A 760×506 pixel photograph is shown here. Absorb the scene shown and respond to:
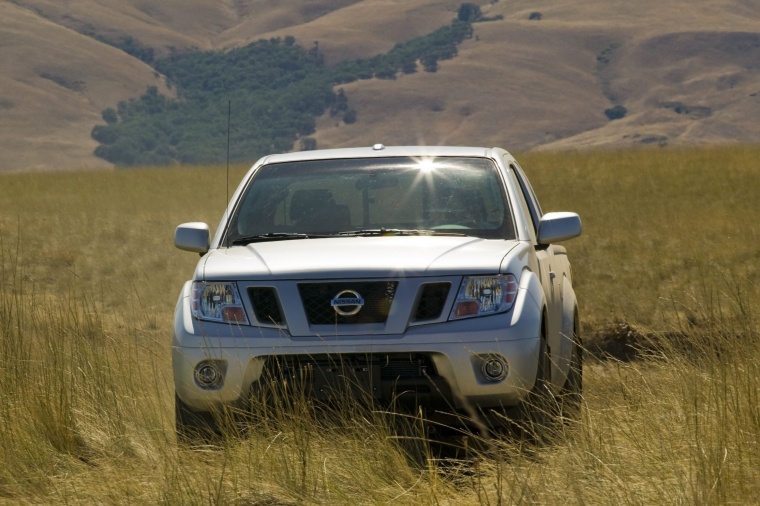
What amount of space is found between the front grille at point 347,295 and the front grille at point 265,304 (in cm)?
12

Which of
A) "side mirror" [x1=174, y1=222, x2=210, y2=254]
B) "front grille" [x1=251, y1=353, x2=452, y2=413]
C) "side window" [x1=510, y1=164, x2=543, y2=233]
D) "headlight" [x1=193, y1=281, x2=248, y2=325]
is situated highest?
"side window" [x1=510, y1=164, x2=543, y2=233]

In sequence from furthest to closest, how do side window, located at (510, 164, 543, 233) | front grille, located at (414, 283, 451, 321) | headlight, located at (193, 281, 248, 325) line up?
side window, located at (510, 164, 543, 233), headlight, located at (193, 281, 248, 325), front grille, located at (414, 283, 451, 321)

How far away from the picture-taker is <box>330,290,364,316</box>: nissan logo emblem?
5641 mm

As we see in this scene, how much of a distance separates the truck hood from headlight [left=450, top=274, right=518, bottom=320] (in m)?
0.04

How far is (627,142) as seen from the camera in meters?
153

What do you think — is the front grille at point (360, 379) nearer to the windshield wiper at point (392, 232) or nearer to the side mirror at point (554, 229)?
the windshield wiper at point (392, 232)

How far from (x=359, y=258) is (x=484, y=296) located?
1.78ft

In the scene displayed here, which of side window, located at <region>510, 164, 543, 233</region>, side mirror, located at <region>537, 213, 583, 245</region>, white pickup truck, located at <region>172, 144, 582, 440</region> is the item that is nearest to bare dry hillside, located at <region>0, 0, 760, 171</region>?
side window, located at <region>510, 164, 543, 233</region>

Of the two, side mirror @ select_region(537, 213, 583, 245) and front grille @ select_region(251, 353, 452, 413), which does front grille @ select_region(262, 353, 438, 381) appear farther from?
side mirror @ select_region(537, 213, 583, 245)

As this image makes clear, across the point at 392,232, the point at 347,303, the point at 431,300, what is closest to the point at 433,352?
the point at 431,300

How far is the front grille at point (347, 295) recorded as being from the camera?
18.5 feet

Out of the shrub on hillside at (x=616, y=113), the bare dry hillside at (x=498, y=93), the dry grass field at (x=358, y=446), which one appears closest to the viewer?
the dry grass field at (x=358, y=446)

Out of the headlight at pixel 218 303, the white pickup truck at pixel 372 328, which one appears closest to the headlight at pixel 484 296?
the white pickup truck at pixel 372 328

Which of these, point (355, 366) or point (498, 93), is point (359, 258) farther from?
point (498, 93)
